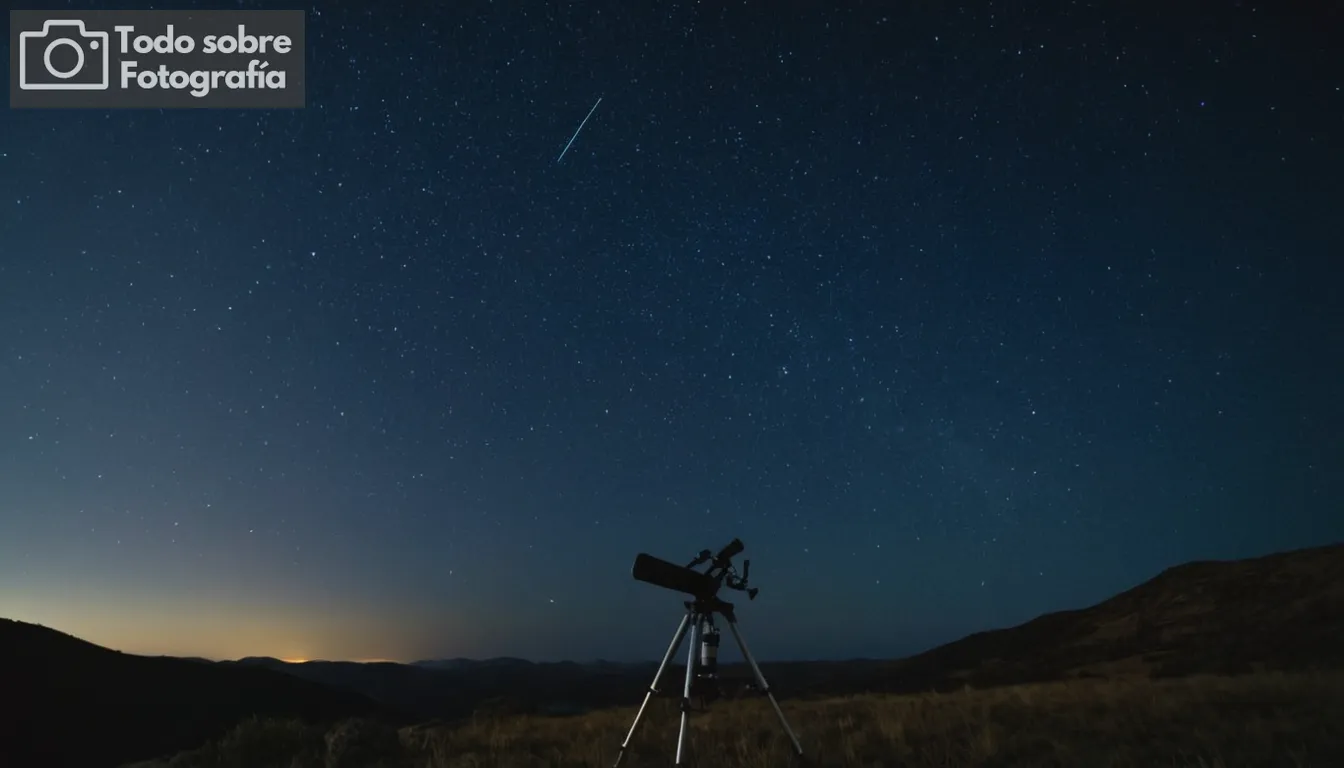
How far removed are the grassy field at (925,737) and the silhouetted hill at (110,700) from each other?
49268 millimetres

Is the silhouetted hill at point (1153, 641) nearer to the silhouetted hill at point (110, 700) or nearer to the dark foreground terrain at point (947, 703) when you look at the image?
the dark foreground terrain at point (947, 703)

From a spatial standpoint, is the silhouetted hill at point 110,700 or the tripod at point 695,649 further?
the silhouetted hill at point 110,700

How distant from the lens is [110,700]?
68.2 meters

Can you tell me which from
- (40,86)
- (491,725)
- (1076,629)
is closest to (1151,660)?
(1076,629)

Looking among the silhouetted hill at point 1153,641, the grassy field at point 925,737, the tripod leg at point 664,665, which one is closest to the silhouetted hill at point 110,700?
the silhouetted hill at point 1153,641

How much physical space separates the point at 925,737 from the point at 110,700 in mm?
78434

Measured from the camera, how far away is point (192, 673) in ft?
259

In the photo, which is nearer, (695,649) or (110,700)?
(695,649)

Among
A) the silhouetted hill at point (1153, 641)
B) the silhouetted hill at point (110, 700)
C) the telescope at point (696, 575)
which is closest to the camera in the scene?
the telescope at point (696, 575)

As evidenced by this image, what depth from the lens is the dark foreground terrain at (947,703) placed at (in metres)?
8.75

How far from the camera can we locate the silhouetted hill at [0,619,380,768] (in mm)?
59812

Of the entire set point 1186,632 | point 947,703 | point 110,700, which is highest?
point 947,703

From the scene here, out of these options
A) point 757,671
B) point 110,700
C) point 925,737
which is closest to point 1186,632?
point 925,737

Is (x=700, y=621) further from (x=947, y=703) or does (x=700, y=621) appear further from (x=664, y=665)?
(x=947, y=703)
